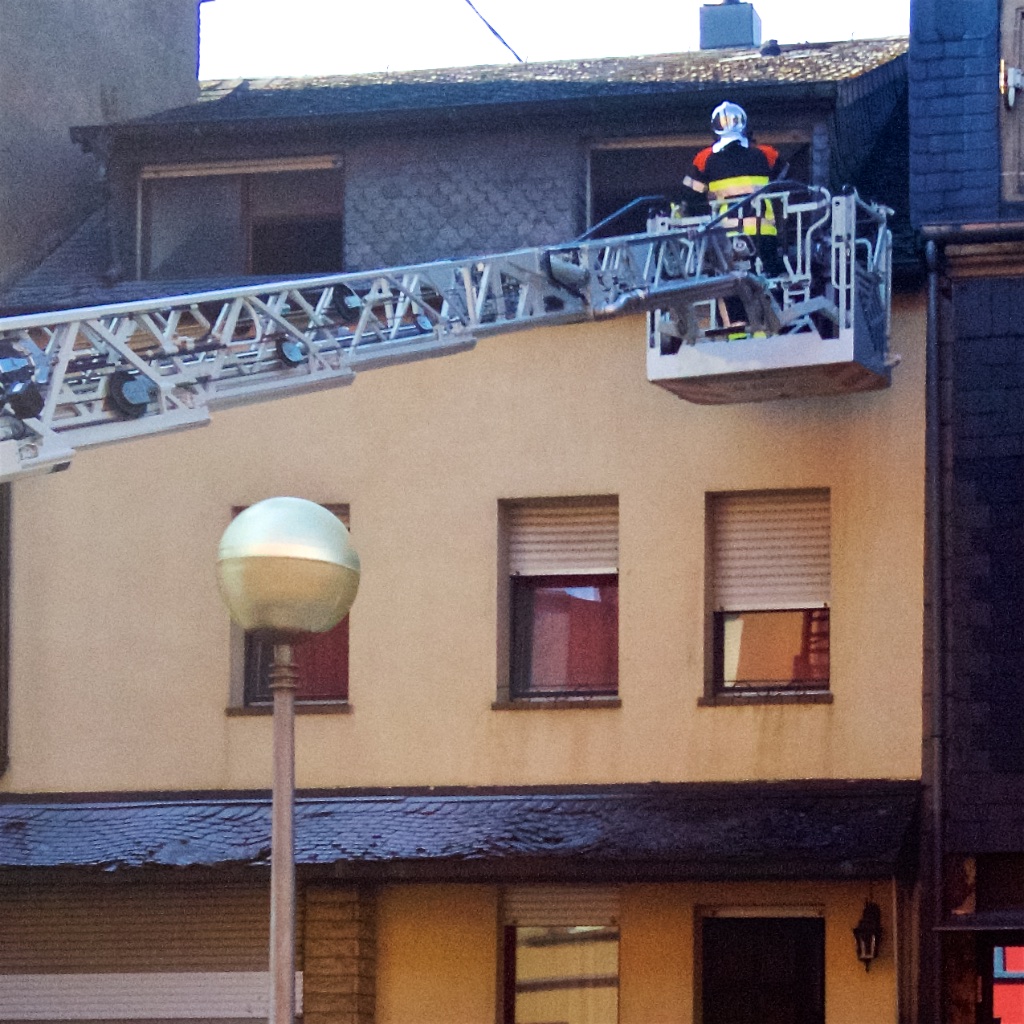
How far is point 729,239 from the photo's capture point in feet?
53.3

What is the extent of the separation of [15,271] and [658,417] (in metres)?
5.91

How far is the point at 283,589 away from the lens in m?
10.8

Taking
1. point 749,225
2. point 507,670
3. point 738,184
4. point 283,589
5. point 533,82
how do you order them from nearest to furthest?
point 283,589 < point 749,225 < point 738,184 < point 507,670 < point 533,82

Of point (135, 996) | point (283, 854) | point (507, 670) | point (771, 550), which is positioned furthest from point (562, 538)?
point (283, 854)

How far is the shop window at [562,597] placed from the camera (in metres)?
19.1

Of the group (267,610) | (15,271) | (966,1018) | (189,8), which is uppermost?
(189,8)

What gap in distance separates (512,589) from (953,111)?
15.5 ft

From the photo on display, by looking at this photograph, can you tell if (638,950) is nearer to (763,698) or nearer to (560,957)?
(560,957)

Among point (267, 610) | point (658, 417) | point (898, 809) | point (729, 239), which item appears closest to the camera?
point (267, 610)

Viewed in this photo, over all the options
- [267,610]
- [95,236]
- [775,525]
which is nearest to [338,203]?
[95,236]

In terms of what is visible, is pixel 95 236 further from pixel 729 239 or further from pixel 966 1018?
pixel 966 1018

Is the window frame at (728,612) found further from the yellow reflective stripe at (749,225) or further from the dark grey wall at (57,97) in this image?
the dark grey wall at (57,97)

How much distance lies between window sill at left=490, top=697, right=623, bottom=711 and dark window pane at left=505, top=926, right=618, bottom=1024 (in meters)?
1.60

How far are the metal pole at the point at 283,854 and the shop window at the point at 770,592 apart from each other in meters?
7.86
